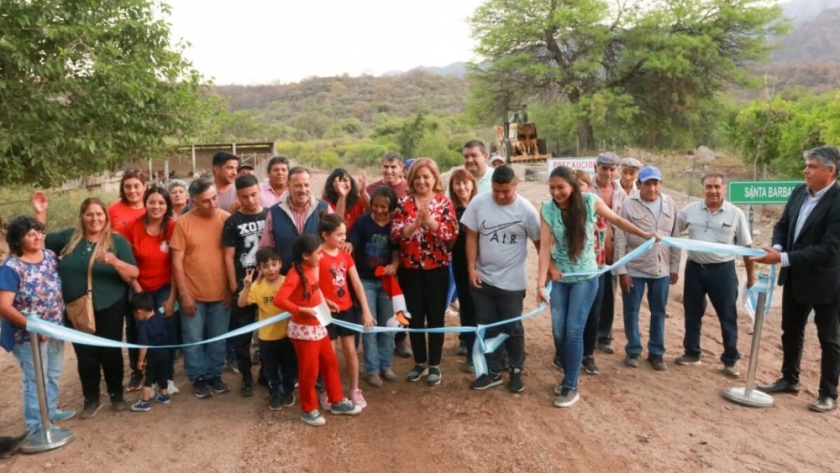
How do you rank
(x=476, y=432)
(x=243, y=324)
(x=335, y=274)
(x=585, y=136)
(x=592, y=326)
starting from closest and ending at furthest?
(x=476, y=432) < (x=335, y=274) < (x=243, y=324) < (x=592, y=326) < (x=585, y=136)

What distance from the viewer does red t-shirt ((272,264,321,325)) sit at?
158 inches

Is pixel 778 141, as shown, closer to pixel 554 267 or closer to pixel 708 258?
pixel 708 258

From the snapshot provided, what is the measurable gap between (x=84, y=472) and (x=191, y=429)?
0.71m

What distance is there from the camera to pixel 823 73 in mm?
71625

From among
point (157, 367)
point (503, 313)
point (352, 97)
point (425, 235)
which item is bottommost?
point (157, 367)

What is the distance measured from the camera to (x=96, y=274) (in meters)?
4.23

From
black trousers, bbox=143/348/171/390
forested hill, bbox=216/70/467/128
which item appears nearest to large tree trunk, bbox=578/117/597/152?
black trousers, bbox=143/348/171/390

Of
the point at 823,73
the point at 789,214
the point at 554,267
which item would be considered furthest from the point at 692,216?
the point at 823,73

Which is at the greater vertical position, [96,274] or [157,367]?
[96,274]

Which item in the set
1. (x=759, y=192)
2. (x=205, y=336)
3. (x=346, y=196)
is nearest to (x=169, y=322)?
(x=205, y=336)

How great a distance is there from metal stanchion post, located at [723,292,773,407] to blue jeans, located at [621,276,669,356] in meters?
0.74

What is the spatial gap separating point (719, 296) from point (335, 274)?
10.8ft

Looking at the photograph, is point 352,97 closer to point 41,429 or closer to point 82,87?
point 82,87

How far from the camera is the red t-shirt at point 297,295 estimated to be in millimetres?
4023
